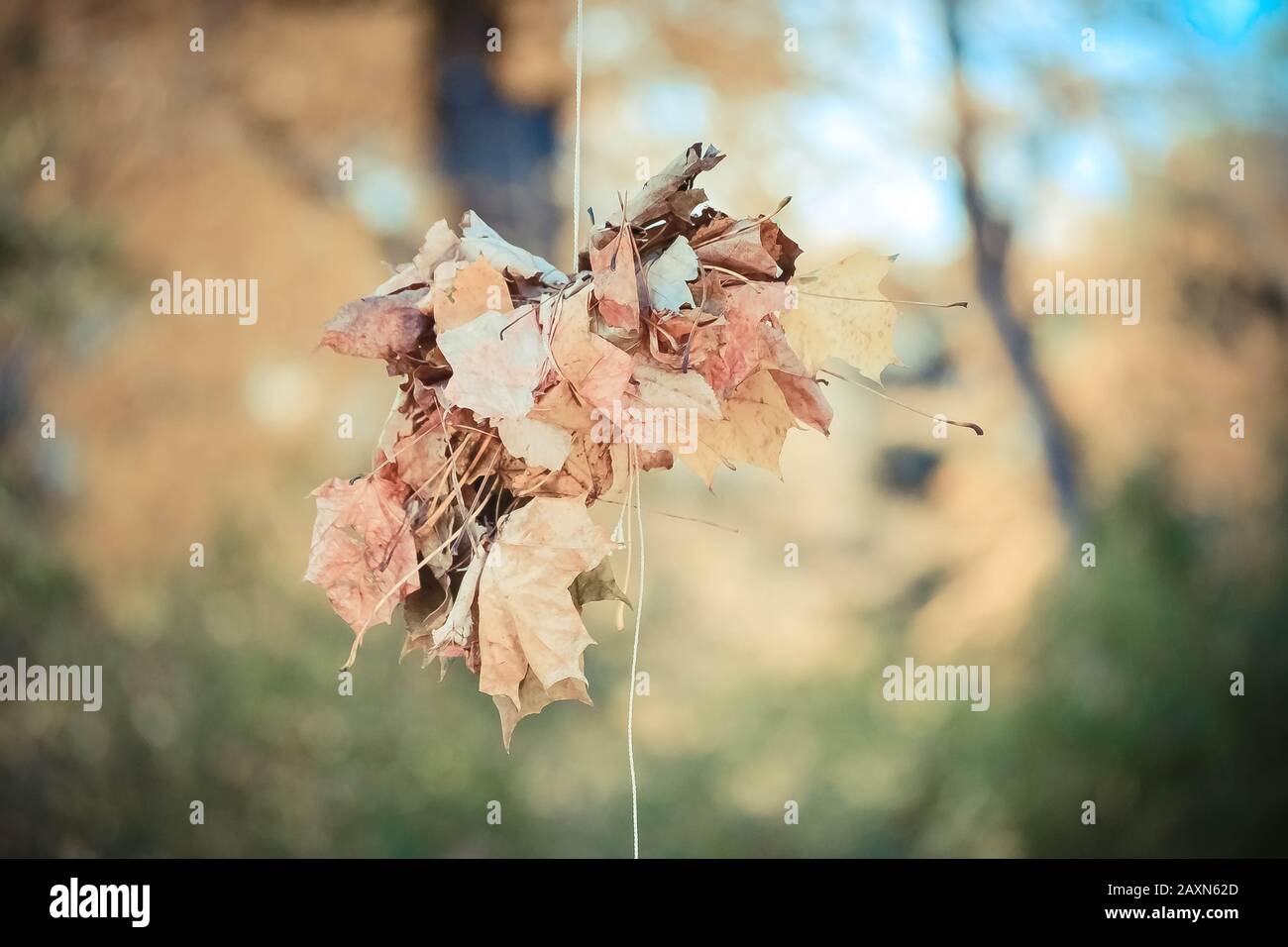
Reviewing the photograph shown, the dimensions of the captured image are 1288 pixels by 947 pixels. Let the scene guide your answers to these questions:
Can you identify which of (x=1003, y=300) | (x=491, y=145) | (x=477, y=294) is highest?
(x=491, y=145)

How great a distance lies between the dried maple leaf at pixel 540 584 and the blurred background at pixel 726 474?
5.22ft

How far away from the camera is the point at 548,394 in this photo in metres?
0.91

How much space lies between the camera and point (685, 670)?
2559mm

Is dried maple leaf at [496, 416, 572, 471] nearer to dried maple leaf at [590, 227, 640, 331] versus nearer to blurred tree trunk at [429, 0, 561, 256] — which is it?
dried maple leaf at [590, 227, 640, 331]

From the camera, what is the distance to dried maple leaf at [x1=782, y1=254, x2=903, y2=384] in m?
1.03

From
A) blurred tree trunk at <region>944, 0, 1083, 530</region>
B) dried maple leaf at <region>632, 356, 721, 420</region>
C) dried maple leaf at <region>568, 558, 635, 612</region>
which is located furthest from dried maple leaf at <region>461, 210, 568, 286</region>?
blurred tree trunk at <region>944, 0, 1083, 530</region>

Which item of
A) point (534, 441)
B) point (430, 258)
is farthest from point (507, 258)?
point (534, 441)

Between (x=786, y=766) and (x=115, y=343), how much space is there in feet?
5.46

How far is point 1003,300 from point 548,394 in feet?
6.34

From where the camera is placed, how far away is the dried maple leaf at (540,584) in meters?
0.94

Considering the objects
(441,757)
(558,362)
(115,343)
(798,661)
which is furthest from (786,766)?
(558,362)

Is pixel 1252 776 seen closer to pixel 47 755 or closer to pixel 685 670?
pixel 685 670

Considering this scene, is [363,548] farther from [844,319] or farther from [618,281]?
[844,319]
